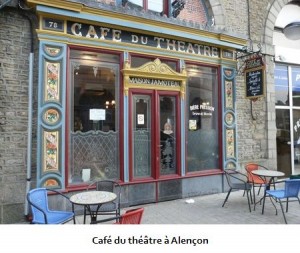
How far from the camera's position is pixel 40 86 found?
5.32 meters

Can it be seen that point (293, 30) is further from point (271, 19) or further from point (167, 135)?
point (167, 135)

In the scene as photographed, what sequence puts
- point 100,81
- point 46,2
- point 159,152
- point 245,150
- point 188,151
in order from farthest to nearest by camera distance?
point 245,150 < point 188,151 < point 159,152 < point 100,81 < point 46,2

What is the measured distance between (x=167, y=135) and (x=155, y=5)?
10.7 feet

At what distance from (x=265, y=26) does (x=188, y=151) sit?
469 centimetres

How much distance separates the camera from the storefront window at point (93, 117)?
577 cm

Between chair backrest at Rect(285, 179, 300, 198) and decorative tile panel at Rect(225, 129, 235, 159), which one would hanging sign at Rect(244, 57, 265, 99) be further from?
chair backrest at Rect(285, 179, 300, 198)

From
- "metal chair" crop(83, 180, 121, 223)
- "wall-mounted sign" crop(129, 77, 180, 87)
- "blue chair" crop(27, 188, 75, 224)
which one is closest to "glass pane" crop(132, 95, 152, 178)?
"wall-mounted sign" crop(129, 77, 180, 87)

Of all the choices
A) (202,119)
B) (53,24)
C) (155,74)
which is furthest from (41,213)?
(202,119)

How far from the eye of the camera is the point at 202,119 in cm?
743

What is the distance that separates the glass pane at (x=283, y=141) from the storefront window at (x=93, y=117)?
18.0ft

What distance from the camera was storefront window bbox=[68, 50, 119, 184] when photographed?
5.77 meters

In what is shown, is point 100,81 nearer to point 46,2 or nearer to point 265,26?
point 46,2
